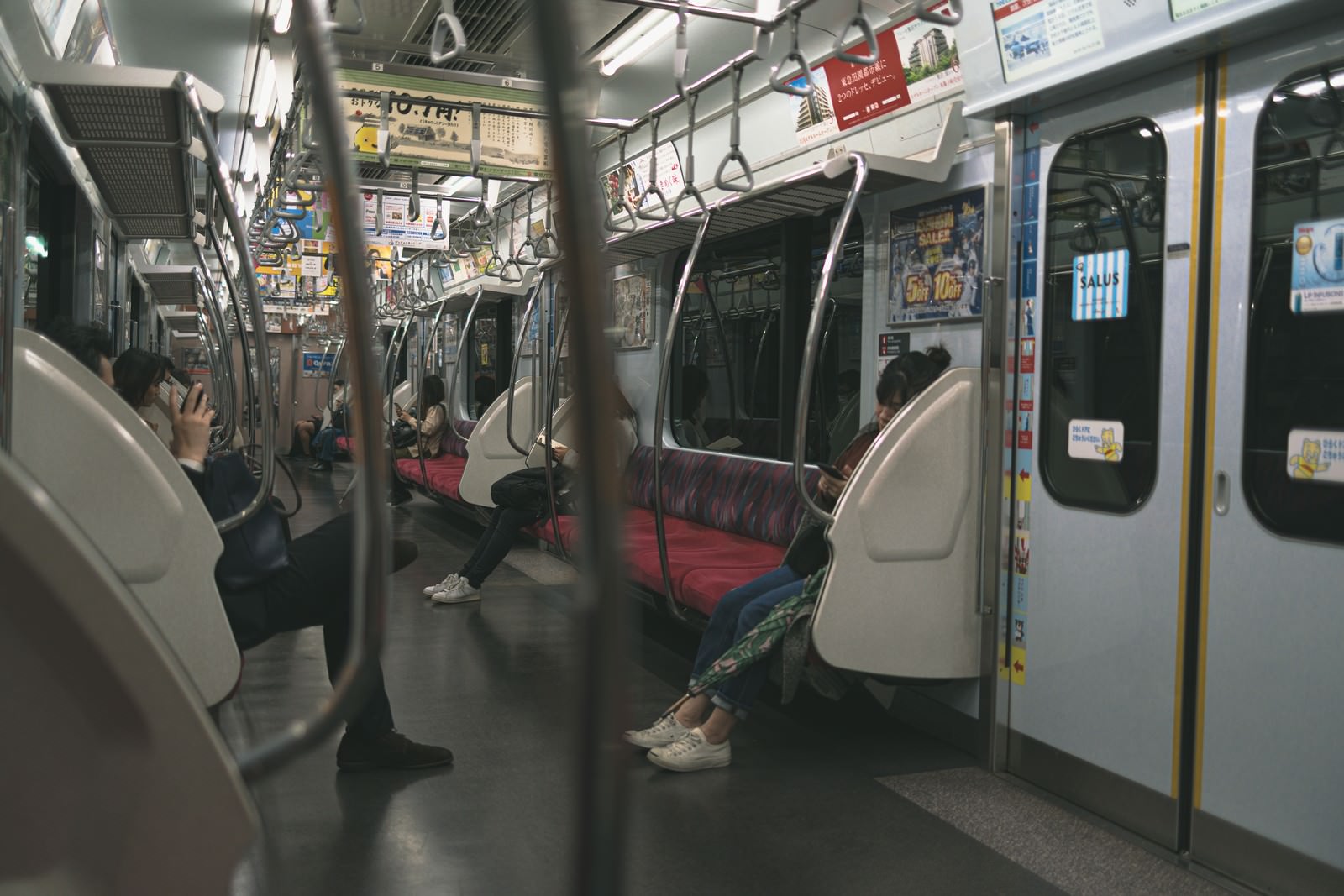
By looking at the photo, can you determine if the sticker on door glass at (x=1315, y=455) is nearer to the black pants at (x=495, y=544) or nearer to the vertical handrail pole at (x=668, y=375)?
the vertical handrail pole at (x=668, y=375)

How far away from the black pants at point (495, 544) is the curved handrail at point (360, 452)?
5.41 metres

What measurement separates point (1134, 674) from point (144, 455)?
252 cm

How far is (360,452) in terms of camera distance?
0.59 m

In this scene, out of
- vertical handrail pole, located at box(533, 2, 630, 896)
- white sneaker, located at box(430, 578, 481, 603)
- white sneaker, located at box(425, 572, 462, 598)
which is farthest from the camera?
white sneaker, located at box(425, 572, 462, 598)

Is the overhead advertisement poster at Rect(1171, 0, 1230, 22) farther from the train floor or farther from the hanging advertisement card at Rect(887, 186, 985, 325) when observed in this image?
the train floor

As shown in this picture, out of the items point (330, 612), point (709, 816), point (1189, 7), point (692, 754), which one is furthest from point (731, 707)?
point (1189, 7)

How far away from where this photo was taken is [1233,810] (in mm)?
2607

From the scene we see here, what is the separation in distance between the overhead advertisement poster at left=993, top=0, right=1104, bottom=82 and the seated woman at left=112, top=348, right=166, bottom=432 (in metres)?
2.96

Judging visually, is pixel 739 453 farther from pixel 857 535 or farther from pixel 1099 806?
pixel 1099 806

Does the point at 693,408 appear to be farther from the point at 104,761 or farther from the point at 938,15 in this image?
the point at 104,761

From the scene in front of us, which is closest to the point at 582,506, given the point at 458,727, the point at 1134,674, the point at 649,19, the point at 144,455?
the point at 144,455

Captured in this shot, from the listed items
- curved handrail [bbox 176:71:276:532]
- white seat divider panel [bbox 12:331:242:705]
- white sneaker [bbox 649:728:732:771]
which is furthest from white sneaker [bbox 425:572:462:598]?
white seat divider panel [bbox 12:331:242:705]

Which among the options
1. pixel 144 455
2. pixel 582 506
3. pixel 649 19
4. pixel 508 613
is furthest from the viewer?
pixel 508 613

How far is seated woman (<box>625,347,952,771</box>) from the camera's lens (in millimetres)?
3375
